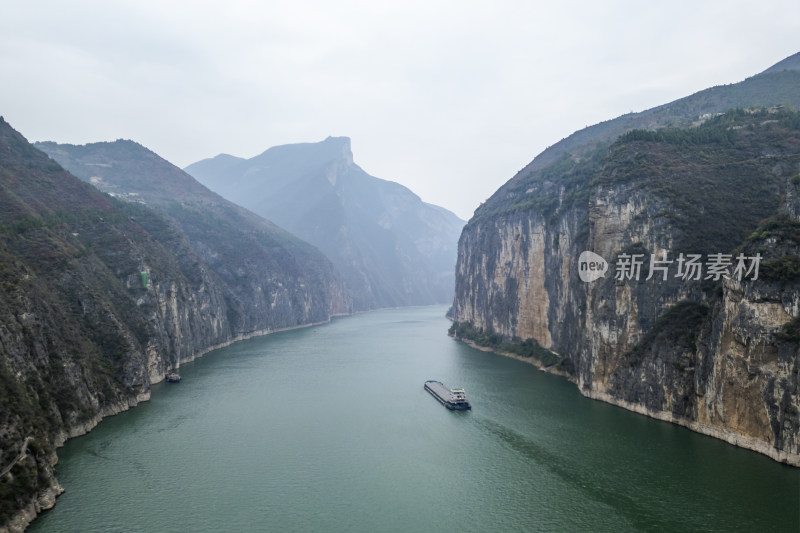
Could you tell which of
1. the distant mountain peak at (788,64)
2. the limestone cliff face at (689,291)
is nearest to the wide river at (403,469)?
the limestone cliff face at (689,291)

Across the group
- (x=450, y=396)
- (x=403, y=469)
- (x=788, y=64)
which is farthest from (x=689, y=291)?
(x=788, y=64)

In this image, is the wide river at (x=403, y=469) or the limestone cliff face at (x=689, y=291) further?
the limestone cliff face at (x=689, y=291)

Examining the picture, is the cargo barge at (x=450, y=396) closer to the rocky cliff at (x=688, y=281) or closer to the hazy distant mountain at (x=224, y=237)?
the rocky cliff at (x=688, y=281)

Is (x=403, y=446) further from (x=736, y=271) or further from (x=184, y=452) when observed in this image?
(x=736, y=271)

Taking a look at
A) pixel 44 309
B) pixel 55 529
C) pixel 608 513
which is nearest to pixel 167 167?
pixel 44 309

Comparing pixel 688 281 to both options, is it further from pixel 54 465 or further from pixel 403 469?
pixel 54 465

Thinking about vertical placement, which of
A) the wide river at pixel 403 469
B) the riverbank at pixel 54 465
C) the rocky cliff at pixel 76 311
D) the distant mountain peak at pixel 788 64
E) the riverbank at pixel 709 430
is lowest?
the wide river at pixel 403 469
